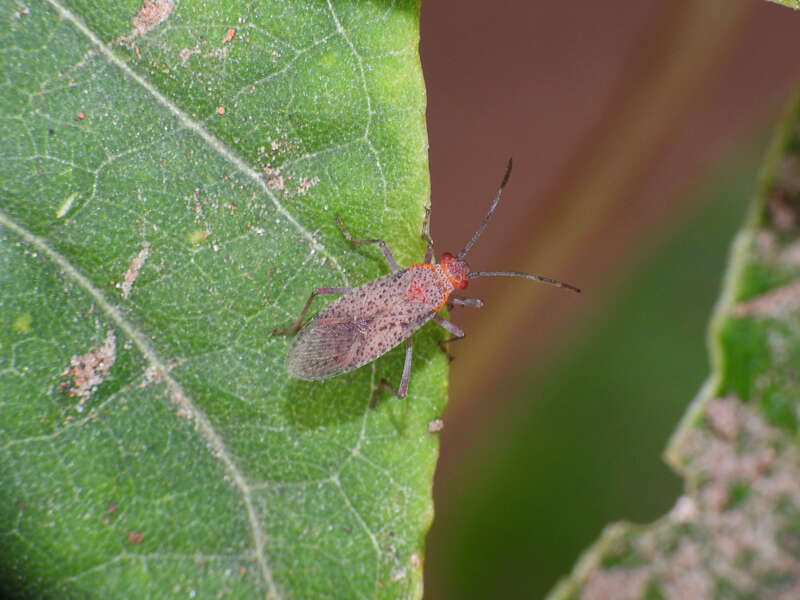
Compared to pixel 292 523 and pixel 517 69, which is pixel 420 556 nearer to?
pixel 292 523

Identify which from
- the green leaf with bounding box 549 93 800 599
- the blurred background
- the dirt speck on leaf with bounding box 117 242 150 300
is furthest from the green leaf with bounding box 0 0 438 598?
the blurred background

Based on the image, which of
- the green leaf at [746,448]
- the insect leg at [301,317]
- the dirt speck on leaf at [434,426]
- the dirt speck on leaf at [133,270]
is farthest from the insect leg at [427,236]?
the green leaf at [746,448]

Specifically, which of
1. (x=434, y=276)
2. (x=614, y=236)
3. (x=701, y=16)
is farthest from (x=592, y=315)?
(x=701, y=16)

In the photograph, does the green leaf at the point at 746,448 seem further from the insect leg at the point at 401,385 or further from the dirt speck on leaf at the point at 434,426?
the insect leg at the point at 401,385

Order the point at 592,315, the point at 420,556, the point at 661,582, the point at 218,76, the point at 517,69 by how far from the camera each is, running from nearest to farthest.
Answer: the point at 218,76
the point at 420,556
the point at 661,582
the point at 592,315
the point at 517,69

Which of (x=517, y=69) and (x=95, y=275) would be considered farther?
(x=517, y=69)
